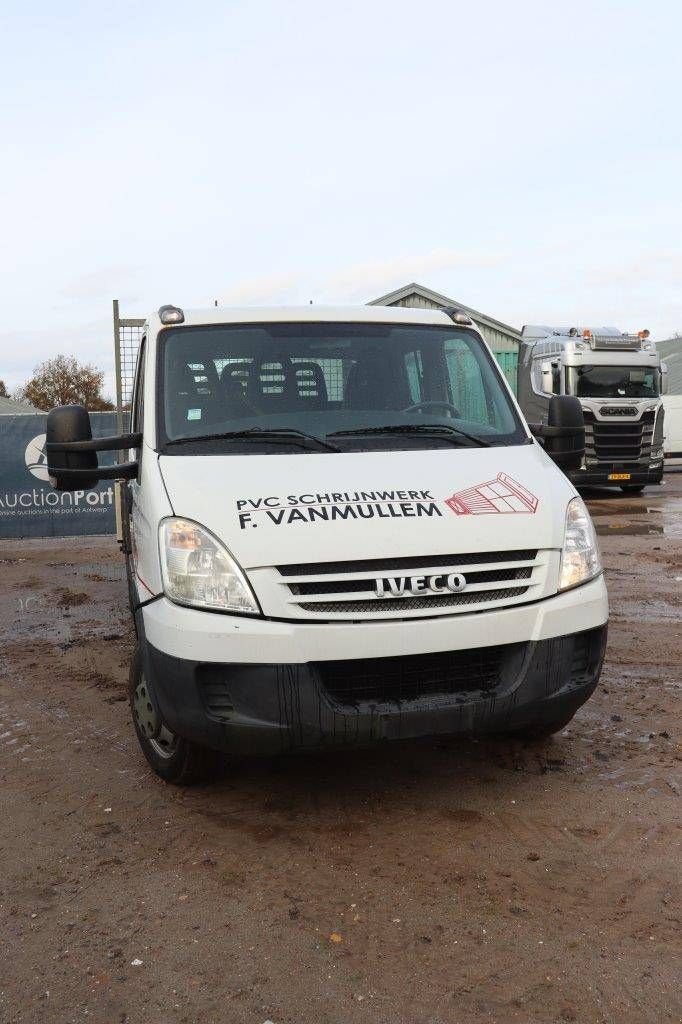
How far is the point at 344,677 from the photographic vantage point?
3.53 metres

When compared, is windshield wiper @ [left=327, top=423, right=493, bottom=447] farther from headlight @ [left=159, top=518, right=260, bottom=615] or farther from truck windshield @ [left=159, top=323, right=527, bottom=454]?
headlight @ [left=159, top=518, right=260, bottom=615]

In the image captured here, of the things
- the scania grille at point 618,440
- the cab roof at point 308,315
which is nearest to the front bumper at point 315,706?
the cab roof at point 308,315

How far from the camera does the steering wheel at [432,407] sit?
4.69m

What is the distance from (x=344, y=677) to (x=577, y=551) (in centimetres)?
113

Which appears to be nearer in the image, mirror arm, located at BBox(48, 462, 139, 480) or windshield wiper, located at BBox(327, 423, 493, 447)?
mirror arm, located at BBox(48, 462, 139, 480)

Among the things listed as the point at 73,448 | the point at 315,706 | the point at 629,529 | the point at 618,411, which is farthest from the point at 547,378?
the point at 315,706

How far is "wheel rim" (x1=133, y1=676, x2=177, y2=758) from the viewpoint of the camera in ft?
13.4

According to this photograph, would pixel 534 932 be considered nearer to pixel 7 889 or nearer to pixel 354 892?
pixel 354 892

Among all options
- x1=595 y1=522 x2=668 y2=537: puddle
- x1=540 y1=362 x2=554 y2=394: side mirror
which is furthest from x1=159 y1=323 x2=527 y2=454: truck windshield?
x1=540 y1=362 x2=554 y2=394: side mirror

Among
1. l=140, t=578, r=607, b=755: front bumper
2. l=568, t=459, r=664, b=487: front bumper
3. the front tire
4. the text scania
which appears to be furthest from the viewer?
l=568, t=459, r=664, b=487: front bumper

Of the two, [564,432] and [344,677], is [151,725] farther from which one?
[564,432]

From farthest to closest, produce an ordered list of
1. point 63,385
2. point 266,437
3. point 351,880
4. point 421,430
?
point 63,385
point 421,430
point 266,437
point 351,880

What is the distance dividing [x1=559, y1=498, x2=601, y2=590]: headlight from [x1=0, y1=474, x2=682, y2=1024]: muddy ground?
876 millimetres

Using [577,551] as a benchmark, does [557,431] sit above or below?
above
